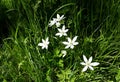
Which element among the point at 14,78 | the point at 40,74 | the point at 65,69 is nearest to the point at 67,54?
the point at 65,69

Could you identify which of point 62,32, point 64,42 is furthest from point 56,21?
point 64,42

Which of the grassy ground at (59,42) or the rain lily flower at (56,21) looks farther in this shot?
the rain lily flower at (56,21)

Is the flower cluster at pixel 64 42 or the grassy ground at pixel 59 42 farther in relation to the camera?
the grassy ground at pixel 59 42

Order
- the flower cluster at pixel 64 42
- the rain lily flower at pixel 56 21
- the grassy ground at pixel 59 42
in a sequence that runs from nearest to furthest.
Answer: the flower cluster at pixel 64 42, the grassy ground at pixel 59 42, the rain lily flower at pixel 56 21

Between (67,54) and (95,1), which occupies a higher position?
(95,1)

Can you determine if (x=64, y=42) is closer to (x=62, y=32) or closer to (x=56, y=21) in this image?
(x=62, y=32)

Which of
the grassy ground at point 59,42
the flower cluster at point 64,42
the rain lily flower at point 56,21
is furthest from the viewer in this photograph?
the rain lily flower at point 56,21

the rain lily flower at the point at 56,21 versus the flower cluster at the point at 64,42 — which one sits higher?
the rain lily flower at the point at 56,21

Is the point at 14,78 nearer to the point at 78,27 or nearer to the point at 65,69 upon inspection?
the point at 65,69
